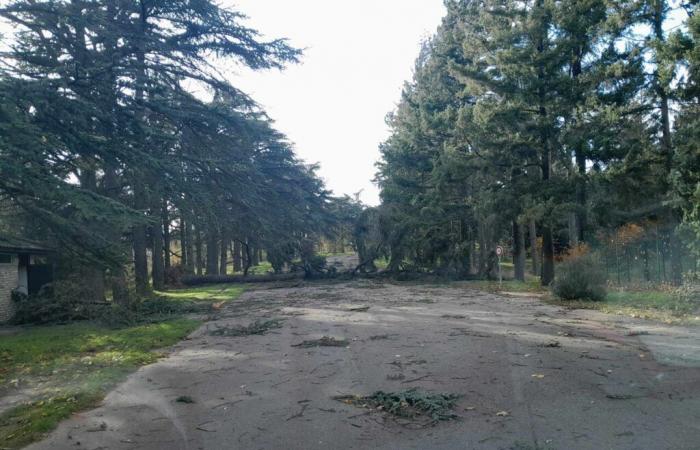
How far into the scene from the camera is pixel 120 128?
47.2 feet

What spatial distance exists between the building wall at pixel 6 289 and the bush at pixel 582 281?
1847 centimetres

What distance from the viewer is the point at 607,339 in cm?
1159

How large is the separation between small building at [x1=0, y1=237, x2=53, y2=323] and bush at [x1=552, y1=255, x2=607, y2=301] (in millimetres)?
17792

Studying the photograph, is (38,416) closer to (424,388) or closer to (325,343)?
(424,388)

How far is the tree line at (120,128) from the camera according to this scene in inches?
462

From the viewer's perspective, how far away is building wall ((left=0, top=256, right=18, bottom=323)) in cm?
1922

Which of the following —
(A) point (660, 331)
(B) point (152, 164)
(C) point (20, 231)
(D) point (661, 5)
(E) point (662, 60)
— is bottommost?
(A) point (660, 331)

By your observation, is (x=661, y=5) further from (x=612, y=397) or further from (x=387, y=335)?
(x=612, y=397)

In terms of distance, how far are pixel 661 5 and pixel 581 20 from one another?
3271 mm

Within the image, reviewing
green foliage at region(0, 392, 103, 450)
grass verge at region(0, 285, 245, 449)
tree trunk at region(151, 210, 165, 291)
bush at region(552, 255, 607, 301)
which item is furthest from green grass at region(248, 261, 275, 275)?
green foliage at region(0, 392, 103, 450)

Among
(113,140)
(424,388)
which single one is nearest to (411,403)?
(424,388)

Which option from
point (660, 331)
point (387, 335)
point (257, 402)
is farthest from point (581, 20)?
point (257, 402)

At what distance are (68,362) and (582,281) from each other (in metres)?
15.8

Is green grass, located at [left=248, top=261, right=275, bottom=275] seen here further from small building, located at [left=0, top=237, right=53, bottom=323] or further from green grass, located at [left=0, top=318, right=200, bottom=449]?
green grass, located at [left=0, top=318, right=200, bottom=449]
